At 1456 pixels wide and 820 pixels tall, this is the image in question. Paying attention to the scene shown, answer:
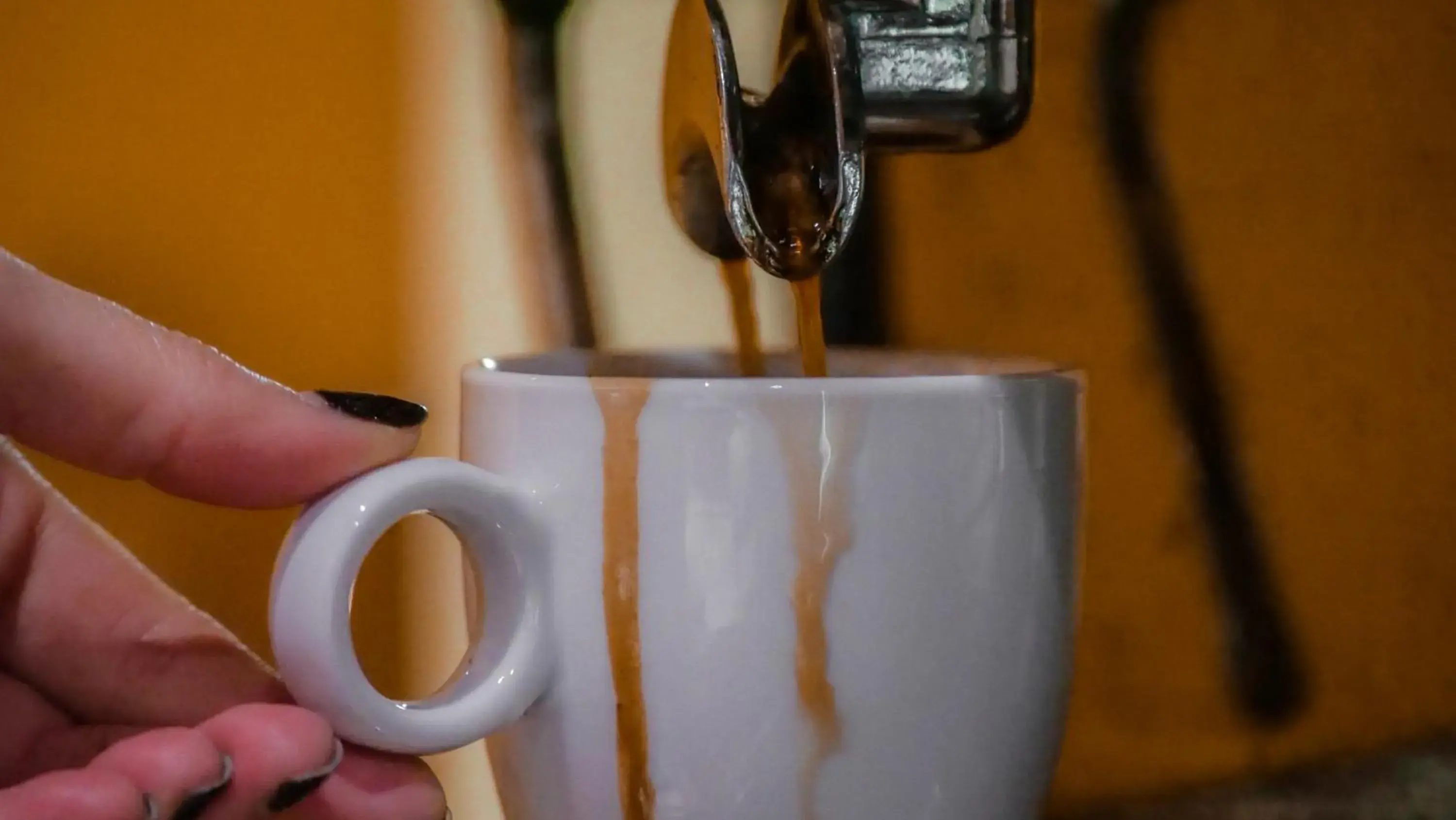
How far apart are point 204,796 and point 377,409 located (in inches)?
3.9

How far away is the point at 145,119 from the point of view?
1.33 feet

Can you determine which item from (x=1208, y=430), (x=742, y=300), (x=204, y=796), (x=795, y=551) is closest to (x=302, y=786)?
(x=204, y=796)

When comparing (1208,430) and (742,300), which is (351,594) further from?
(1208,430)

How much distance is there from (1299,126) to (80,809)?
47 centimetres

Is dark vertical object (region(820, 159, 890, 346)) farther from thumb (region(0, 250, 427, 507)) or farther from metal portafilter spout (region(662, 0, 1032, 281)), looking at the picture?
thumb (region(0, 250, 427, 507))

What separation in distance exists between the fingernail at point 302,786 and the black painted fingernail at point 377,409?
0.26 ft

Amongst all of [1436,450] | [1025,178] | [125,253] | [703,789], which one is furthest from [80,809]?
[1436,450]

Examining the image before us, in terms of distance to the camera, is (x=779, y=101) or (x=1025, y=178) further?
(x=1025, y=178)

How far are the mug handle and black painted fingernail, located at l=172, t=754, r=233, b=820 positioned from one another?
0.9 inches

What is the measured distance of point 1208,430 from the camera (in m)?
0.45

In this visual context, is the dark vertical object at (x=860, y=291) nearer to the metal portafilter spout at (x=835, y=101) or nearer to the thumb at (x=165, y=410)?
the metal portafilter spout at (x=835, y=101)

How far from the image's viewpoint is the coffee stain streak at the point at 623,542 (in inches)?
9.7

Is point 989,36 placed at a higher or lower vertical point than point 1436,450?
higher

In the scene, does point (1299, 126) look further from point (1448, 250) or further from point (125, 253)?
point (125, 253)
